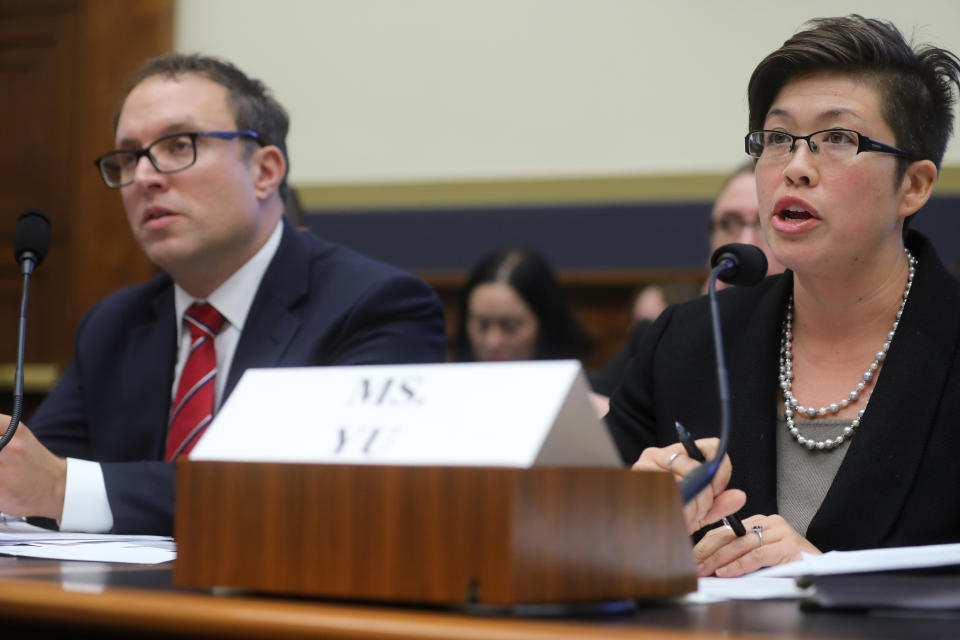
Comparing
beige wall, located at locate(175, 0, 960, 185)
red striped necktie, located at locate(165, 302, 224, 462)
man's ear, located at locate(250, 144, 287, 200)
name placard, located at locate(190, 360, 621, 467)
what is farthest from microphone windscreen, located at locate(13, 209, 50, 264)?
beige wall, located at locate(175, 0, 960, 185)

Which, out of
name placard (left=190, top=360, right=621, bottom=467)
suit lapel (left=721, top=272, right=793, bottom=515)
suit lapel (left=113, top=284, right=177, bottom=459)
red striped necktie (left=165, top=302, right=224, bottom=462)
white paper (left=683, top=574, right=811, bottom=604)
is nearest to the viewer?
name placard (left=190, top=360, right=621, bottom=467)

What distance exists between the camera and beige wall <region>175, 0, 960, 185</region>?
13.4ft

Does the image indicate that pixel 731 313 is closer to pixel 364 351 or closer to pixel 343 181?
pixel 364 351

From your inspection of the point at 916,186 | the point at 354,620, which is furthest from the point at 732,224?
the point at 354,620

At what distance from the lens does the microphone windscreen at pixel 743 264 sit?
135 cm

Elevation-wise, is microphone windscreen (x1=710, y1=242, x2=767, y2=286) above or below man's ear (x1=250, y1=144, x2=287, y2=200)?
below

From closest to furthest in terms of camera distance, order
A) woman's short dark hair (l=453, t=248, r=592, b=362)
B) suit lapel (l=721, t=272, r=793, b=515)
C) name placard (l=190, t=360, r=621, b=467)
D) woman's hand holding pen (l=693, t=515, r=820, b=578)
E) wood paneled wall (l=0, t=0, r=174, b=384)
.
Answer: name placard (l=190, t=360, r=621, b=467) → woman's hand holding pen (l=693, t=515, r=820, b=578) → suit lapel (l=721, t=272, r=793, b=515) → woman's short dark hair (l=453, t=248, r=592, b=362) → wood paneled wall (l=0, t=0, r=174, b=384)

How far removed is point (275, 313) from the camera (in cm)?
212

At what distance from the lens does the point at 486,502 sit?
810 mm

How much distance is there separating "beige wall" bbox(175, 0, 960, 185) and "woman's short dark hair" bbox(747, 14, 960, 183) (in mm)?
2277

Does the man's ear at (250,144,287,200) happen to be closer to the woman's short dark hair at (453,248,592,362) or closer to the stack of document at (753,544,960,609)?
the stack of document at (753,544,960,609)

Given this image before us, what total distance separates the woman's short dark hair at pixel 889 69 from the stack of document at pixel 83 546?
106 cm

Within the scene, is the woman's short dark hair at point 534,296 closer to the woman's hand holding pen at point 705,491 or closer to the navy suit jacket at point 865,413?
the navy suit jacket at point 865,413

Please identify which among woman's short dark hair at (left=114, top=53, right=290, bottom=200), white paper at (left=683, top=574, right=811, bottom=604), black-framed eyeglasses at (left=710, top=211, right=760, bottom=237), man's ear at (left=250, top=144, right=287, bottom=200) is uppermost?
woman's short dark hair at (left=114, top=53, right=290, bottom=200)
